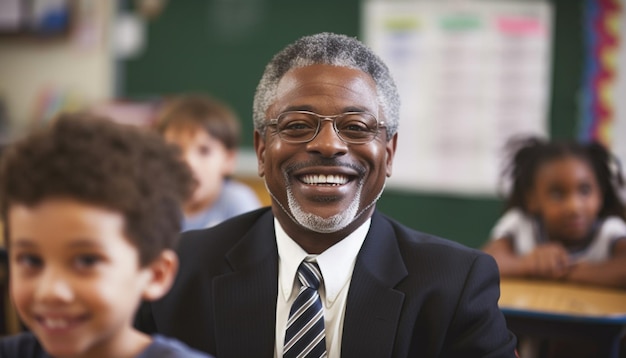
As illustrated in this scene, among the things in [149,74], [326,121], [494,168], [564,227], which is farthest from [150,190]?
[149,74]

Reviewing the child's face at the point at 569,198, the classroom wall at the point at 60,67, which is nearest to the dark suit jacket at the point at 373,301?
the child's face at the point at 569,198

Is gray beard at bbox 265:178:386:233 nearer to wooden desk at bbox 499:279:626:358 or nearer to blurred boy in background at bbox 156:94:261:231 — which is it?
wooden desk at bbox 499:279:626:358

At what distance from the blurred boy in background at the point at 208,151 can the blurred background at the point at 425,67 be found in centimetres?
79

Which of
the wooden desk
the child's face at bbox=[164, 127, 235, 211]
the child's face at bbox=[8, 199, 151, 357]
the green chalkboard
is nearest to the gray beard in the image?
the child's face at bbox=[8, 199, 151, 357]

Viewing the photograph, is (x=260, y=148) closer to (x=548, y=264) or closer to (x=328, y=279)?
(x=328, y=279)

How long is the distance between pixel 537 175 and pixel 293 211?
1.92 meters

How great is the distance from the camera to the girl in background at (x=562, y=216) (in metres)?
2.84

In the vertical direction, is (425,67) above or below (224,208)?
above

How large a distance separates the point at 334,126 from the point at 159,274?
1.80 feet

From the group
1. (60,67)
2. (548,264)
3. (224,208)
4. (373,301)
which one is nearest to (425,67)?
(224,208)

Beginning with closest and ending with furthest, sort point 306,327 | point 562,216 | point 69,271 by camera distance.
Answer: point 69,271
point 306,327
point 562,216

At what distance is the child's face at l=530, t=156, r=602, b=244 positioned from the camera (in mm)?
3053

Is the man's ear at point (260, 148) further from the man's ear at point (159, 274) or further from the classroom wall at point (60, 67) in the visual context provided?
the classroom wall at point (60, 67)

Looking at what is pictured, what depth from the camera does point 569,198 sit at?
3.07 meters
